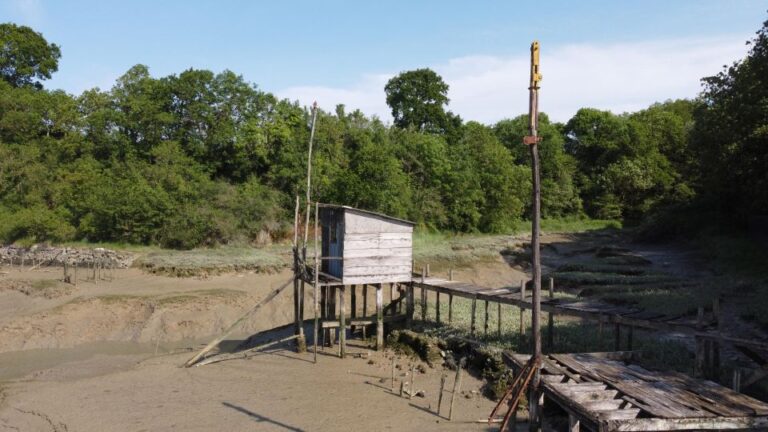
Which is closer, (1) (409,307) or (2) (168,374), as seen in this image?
(2) (168,374)

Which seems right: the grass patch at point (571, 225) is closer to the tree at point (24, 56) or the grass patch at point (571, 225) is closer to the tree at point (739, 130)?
the tree at point (739, 130)

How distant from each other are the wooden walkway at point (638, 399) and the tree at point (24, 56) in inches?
2248

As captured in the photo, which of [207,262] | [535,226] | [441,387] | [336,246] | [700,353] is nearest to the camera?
[535,226]

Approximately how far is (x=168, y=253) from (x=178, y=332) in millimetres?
15189

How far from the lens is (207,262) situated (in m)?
35.4

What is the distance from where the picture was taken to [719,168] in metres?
33.1

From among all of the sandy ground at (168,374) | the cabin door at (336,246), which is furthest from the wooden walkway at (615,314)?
the cabin door at (336,246)

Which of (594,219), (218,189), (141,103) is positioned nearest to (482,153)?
(594,219)

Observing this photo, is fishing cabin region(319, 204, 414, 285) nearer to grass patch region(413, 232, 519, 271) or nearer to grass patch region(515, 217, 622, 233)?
grass patch region(413, 232, 519, 271)

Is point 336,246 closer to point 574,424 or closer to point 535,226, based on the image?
point 535,226

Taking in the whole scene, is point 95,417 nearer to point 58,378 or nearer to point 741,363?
point 58,378

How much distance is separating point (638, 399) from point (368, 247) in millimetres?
12367

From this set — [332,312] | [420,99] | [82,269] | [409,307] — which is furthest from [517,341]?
[420,99]

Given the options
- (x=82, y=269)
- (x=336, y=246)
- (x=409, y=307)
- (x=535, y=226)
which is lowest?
(x=82, y=269)
